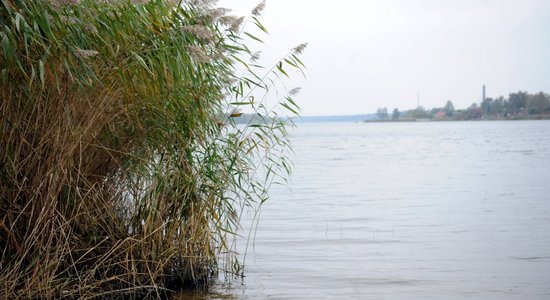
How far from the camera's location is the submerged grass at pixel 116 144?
5.76 m

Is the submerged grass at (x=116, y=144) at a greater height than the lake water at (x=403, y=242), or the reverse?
the submerged grass at (x=116, y=144)

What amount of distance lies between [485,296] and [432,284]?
0.74 m

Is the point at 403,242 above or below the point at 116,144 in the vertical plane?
below

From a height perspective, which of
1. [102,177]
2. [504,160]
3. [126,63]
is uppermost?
[126,63]

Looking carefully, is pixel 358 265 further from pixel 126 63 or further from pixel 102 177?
pixel 126 63

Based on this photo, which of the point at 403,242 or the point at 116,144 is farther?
the point at 403,242

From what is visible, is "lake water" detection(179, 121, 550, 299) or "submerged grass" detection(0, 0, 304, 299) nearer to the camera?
"submerged grass" detection(0, 0, 304, 299)

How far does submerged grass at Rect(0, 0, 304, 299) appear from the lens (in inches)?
227

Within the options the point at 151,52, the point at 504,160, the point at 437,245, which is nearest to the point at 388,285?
the point at 437,245

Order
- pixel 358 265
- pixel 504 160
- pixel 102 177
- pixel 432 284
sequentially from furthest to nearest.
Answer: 1. pixel 504 160
2. pixel 358 265
3. pixel 432 284
4. pixel 102 177

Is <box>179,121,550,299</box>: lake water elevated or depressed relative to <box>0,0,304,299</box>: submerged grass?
depressed

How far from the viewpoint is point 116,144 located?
6777 mm

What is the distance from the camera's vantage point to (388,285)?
8.60m

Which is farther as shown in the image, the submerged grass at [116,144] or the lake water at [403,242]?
the lake water at [403,242]
